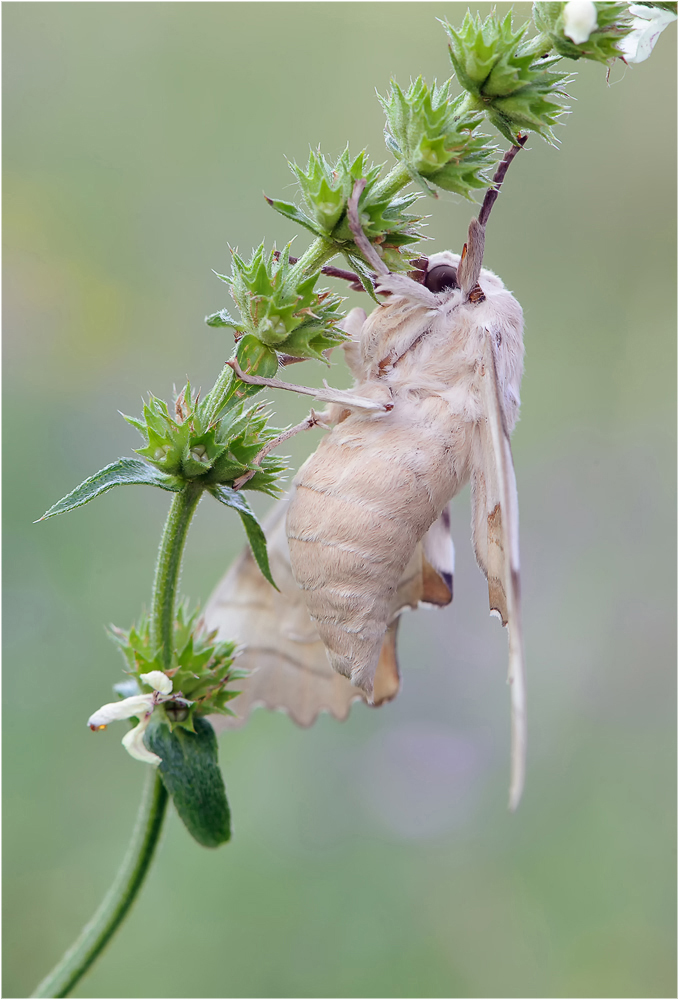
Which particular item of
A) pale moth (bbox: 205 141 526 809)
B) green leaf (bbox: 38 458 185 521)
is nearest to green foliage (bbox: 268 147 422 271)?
pale moth (bbox: 205 141 526 809)

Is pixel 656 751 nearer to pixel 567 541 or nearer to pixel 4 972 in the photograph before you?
pixel 567 541

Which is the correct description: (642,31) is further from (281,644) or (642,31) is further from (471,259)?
(281,644)

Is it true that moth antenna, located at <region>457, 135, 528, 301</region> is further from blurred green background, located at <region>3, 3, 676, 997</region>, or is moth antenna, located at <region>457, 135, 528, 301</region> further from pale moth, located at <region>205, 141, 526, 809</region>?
blurred green background, located at <region>3, 3, 676, 997</region>

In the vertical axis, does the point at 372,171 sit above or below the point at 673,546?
above

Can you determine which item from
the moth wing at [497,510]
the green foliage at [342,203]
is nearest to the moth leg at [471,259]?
the moth wing at [497,510]

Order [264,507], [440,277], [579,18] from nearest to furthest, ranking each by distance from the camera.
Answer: [579,18] < [440,277] < [264,507]

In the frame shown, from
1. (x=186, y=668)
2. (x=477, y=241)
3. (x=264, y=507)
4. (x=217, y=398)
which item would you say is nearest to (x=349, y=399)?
(x=217, y=398)

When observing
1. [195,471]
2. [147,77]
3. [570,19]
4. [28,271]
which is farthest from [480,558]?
[147,77]

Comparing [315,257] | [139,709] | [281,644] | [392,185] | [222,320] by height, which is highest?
[392,185]
